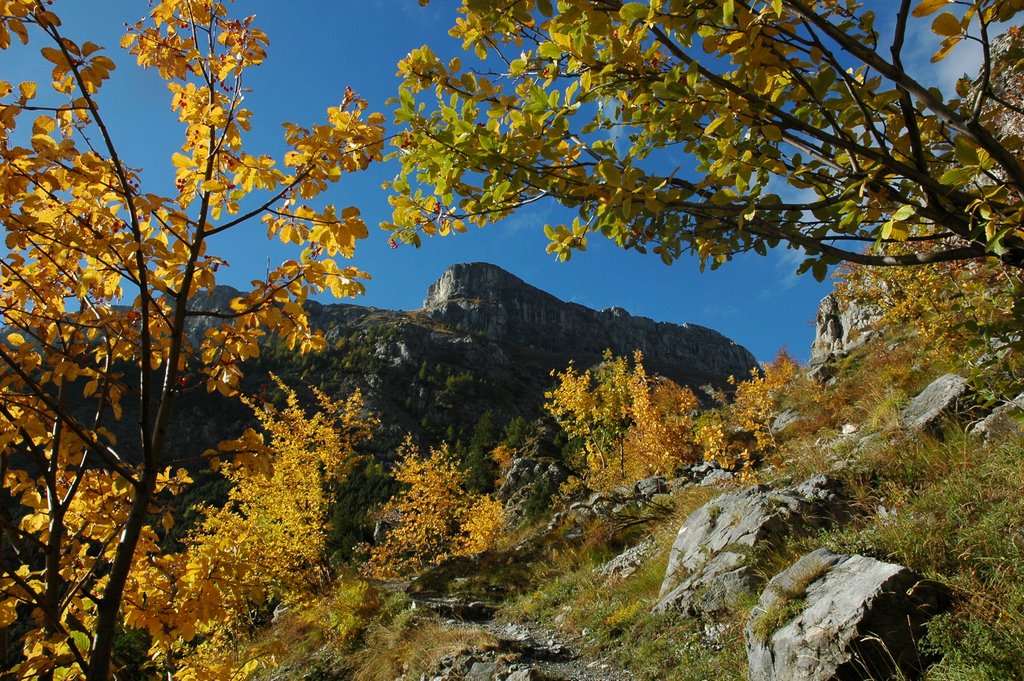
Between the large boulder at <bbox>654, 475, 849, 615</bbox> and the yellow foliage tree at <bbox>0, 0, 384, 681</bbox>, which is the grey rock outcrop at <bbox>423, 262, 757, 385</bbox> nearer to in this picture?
the large boulder at <bbox>654, 475, 849, 615</bbox>

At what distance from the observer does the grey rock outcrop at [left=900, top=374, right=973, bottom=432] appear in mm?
5336

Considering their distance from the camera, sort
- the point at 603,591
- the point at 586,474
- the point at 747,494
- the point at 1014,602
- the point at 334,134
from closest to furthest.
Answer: the point at 334,134
the point at 1014,602
the point at 747,494
the point at 603,591
the point at 586,474

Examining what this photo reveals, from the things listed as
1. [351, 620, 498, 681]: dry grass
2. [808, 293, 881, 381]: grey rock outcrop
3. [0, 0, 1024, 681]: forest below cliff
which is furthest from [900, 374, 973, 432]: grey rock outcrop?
[808, 293, 881, 381]: grey rock outcrop

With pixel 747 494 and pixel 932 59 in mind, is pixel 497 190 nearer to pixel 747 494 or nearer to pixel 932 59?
pixel 932 59

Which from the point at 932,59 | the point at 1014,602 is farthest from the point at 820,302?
the point at 932,59

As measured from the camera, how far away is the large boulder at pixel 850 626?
111 inches

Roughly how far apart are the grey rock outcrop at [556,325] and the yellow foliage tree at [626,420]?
8875 cm

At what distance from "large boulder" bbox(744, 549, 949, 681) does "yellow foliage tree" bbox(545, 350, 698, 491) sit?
269 inches

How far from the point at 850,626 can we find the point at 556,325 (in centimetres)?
11952

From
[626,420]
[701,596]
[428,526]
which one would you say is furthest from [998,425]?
[428,526]

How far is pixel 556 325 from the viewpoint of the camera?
4803 inches

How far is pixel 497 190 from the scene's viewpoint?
1.34 m

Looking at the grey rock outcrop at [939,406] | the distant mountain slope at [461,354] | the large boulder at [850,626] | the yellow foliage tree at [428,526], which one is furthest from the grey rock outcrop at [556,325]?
the large boulder at [850,626]

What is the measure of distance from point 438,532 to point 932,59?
16.3 m
